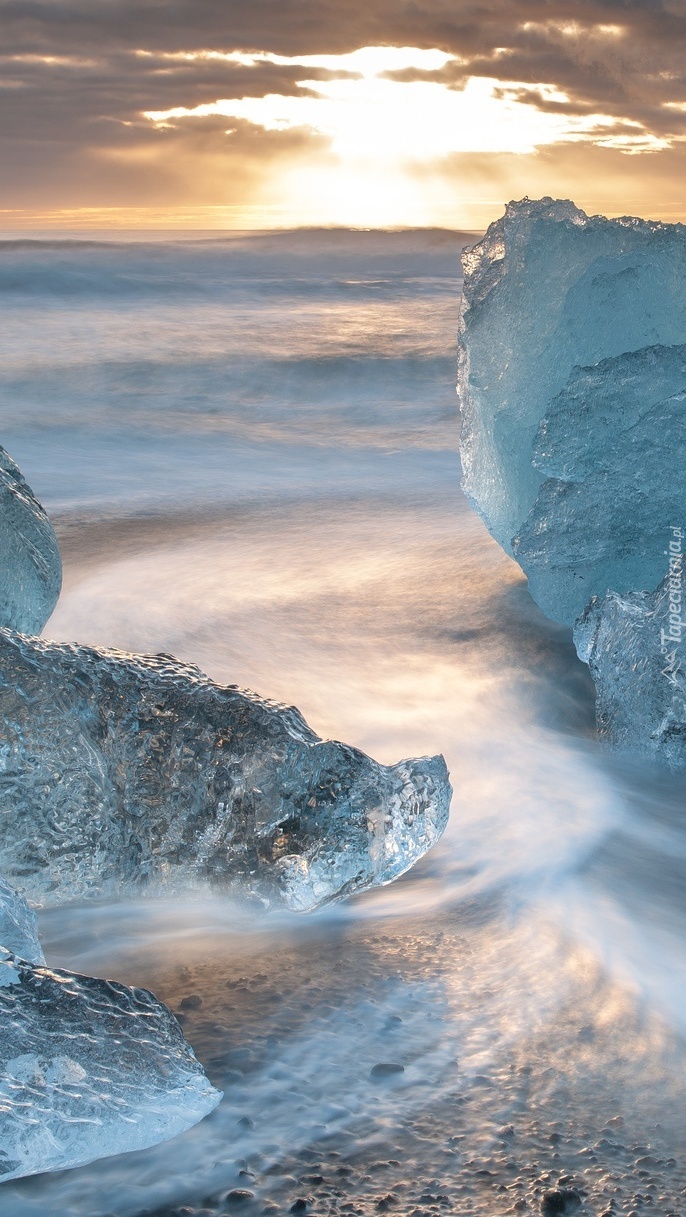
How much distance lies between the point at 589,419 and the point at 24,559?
1560mm

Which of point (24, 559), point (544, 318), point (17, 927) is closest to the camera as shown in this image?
point (17, 927)

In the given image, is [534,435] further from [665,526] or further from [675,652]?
[675,652]

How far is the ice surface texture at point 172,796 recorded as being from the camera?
2041mm

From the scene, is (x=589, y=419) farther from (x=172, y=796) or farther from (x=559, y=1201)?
(x=559, y=1201)

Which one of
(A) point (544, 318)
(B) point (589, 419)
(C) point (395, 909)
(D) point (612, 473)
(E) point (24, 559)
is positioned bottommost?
(C) point (395, 909)

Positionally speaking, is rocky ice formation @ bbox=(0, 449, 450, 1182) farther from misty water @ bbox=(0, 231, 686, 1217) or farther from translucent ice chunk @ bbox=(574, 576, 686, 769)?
translucent ice chunk @ bbox=(574, 576, 686, 769)

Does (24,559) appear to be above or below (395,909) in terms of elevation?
above

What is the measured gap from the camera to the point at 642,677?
2869mm

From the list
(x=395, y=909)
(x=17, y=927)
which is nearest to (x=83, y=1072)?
(x=17, y=927)

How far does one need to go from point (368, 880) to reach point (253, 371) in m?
7.68

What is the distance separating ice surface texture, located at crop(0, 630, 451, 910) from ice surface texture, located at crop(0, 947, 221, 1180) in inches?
16.1

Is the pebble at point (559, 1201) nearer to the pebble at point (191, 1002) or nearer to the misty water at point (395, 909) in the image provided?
the misty water at point (395, 909)

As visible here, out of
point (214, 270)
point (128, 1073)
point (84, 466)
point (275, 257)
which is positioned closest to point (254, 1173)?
point (128, 1073)

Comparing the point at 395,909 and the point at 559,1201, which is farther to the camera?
the point at 395,909
